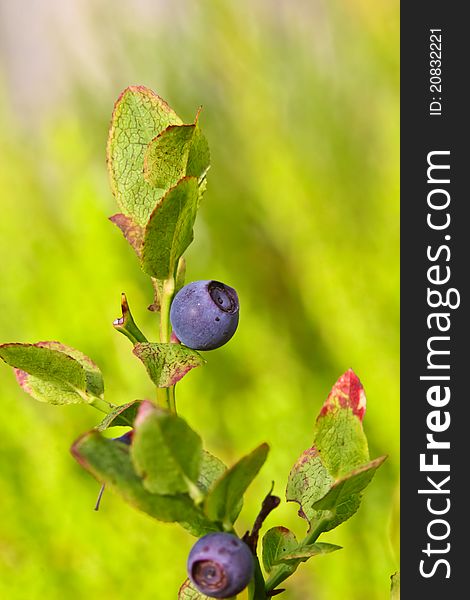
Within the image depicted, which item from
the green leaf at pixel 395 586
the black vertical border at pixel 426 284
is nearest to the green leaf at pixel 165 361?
the green leaf at pixel 395 586

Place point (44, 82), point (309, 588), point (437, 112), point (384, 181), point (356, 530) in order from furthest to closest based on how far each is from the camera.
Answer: point (44, 82)
point (384, 181)
point (309, 588)
point (356, 530)
point (437, 112)

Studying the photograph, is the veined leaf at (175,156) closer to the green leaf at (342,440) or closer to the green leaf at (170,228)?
the green leaf at (170,228)

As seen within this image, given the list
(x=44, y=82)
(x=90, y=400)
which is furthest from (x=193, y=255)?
(x=90, y=400)

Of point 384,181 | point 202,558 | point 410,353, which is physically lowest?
point 202,558

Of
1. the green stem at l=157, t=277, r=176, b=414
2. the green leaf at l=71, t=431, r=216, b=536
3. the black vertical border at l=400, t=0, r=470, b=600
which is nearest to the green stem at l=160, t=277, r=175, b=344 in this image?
the green stem at l=157, t=277, r=176, b=414

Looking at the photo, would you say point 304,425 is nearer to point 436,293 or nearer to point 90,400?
point 436,293

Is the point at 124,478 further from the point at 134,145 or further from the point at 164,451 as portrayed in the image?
the point at 134,145

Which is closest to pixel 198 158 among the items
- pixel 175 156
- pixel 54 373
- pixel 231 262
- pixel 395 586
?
pixel 175 156
